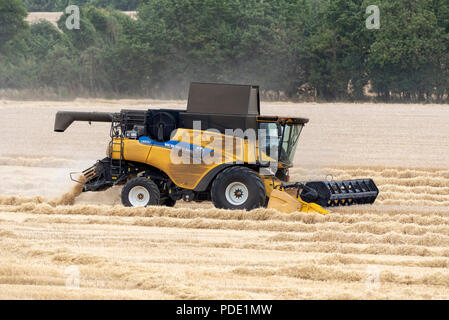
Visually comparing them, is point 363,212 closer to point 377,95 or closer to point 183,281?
point 183,281

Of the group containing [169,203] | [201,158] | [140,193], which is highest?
[201,158]

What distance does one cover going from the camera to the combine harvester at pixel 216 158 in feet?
43.4

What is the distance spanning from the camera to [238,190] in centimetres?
1323

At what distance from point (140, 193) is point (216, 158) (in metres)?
1.51

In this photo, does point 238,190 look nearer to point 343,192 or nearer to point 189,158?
point 189,158

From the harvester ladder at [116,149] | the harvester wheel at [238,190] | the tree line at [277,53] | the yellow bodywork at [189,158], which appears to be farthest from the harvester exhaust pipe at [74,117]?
the tree line at [277,53]

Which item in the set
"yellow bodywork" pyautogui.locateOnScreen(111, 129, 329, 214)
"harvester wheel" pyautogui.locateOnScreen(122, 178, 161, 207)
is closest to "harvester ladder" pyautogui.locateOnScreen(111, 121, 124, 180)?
"yellow bodywork" pyautogui.locateOnScreen(111, 129, 329, 214)

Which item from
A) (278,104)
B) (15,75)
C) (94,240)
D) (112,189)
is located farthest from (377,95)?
(94,240)

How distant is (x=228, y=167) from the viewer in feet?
44.1

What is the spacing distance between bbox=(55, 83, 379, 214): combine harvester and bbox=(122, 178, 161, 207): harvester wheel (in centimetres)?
2

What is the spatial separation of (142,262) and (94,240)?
5.03 ft

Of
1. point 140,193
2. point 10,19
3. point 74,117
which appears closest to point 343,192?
point 140,193
